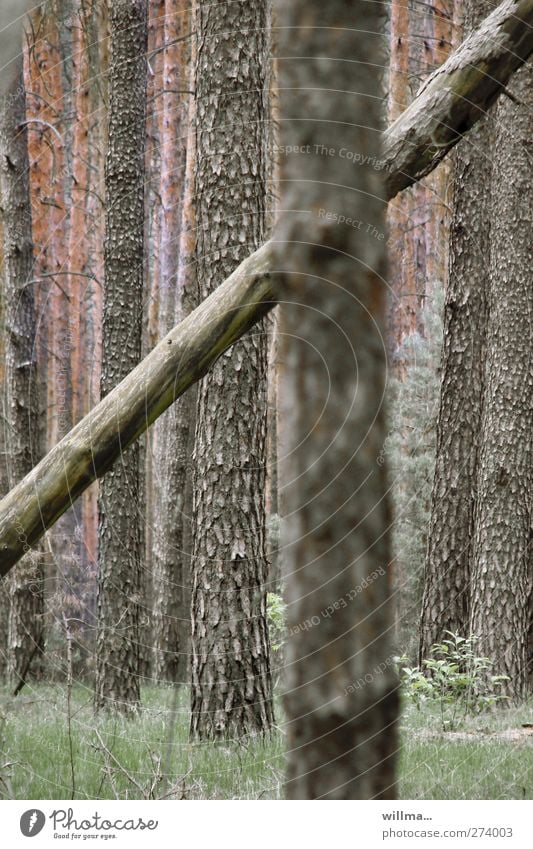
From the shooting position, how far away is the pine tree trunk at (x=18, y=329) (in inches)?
377

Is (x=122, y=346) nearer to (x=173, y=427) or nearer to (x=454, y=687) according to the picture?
(x=454, y=687)

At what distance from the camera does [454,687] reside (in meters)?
5.71

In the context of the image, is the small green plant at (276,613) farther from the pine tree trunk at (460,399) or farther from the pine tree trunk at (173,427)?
the pine tree trunk at (173,427)

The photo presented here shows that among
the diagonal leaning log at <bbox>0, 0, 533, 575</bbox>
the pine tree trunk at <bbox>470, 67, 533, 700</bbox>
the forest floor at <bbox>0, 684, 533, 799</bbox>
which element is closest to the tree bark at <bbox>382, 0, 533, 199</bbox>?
the diagonal leaning log at <bbox>0, 0, 533, 575</bbox>

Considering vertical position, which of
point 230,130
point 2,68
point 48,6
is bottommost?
point 230,130

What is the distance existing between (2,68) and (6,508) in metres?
6.62

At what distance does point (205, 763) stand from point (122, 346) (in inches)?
151

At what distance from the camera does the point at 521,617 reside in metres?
6.70

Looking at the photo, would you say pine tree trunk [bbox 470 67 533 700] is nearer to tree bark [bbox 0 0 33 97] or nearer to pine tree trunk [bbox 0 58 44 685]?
tree bark [bbox 0 0 33 97]

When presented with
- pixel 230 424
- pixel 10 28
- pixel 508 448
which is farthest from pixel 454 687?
pixel 10 28

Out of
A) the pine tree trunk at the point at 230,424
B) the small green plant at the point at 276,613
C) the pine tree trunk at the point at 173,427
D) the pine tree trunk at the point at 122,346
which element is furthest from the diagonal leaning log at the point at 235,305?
the pine tree trunk at the point at 173,427
